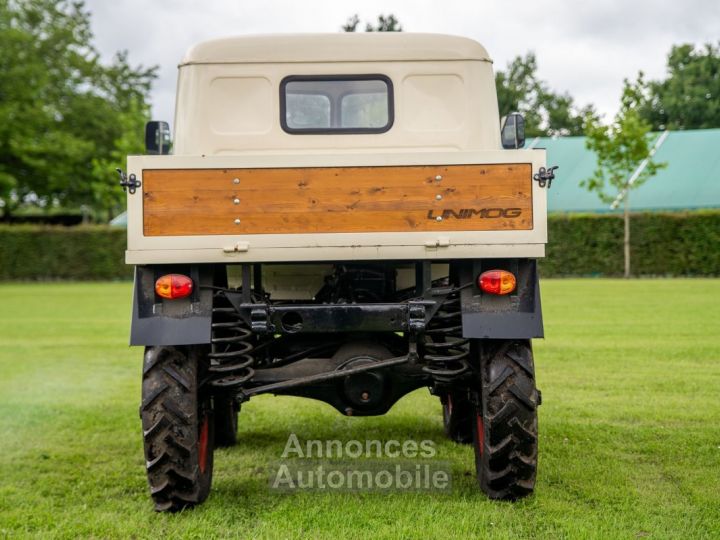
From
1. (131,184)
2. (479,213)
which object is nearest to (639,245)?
(479,213)

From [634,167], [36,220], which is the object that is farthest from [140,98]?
[634,167]

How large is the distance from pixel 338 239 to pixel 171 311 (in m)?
0.95

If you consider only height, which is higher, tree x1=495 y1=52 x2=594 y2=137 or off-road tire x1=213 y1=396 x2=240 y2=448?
tree x1=495 y1=52 x2=594 y2=137

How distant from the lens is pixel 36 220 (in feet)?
193

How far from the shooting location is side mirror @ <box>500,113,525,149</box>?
6348mm

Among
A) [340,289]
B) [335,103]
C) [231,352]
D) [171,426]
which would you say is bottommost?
[171,426]

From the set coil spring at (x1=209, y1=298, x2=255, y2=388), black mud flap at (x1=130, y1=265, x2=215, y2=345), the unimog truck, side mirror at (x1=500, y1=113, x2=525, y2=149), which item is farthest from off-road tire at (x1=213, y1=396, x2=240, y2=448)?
side mirror at (x1=500, y1=113, x2=525, y2=149)

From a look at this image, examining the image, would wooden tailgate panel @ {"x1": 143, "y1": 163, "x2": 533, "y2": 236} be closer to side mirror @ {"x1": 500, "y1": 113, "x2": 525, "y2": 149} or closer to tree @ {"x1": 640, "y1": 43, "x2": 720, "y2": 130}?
side mirror @ {"x1": 500, "y1": 113, "x2": 525, "y2": 149}

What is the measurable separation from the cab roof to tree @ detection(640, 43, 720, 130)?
50.3m

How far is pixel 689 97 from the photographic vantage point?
2138 inches

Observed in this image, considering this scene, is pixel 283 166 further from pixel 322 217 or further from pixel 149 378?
pixel 149 378

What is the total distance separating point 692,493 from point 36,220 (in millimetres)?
57608

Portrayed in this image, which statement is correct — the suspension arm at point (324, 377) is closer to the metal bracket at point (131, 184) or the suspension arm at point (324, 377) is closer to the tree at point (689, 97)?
the metal bracket at point (131, 184)

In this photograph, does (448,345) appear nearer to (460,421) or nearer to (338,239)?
(338,239)
